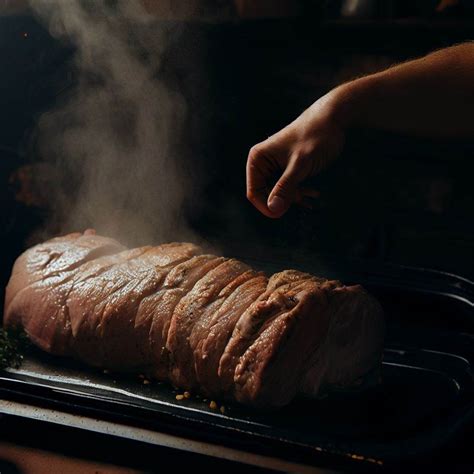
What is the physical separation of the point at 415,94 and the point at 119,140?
2.84 metres

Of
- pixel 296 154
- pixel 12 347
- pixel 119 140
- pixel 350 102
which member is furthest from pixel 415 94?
pixel 119 140

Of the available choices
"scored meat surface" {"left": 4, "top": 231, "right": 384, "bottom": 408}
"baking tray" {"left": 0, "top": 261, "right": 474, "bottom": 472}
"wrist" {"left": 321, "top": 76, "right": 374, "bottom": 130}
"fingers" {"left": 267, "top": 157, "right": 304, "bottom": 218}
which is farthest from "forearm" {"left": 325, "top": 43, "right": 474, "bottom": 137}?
"baking tray" {"left": 0, "top": 261, "right": 474, "bottom": 472}

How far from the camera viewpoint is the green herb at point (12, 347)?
2.85 m

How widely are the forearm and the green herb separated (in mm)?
1962

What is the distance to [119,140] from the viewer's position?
504 centimetres

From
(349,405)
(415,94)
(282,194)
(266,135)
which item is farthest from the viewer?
(266,135)

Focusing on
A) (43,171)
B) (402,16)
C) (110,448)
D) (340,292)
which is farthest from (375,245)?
(110,448)

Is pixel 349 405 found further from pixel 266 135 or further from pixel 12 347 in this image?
pixel 266 135

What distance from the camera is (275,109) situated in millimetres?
4895

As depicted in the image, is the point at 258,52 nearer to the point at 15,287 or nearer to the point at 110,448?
the point at 15,287

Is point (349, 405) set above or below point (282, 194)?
below

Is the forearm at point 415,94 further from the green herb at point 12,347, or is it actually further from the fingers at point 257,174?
the green herb at point 12,347

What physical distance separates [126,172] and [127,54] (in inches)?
37.8

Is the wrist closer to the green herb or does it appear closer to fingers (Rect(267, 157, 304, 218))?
fingers (Rect(267, 157, 304, 218))
